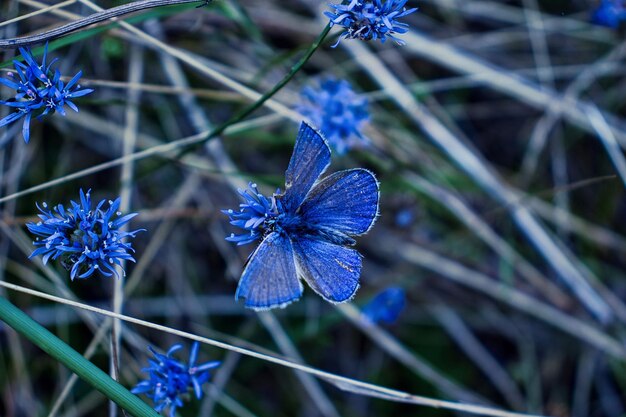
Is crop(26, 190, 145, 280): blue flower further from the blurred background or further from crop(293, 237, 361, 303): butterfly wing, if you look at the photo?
the blurred background

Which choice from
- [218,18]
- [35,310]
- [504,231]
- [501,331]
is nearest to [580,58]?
[504,231]

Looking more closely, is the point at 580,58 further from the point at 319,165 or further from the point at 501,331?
the point at 319,165

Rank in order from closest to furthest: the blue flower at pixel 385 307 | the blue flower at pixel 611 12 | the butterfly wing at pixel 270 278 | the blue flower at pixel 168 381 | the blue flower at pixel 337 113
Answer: the butterfly wing at pixel 270 278 < the blue flower at pixel 168 381 < the blue flower at pixel 337 113 < the blue flower at pixel 385 307 < the blue flower at pixel 611 12

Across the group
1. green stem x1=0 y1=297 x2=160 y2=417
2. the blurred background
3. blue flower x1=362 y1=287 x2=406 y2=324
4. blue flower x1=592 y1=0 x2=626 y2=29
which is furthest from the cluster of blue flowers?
blue flower x1=592 y1=0 x2=626 y2=29

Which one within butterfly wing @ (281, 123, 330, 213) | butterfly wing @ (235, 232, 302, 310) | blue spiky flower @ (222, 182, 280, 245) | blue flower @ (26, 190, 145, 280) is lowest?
butterfly wing @ (235, 232, 302, 310)

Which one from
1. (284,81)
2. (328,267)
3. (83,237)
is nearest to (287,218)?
(328,267)

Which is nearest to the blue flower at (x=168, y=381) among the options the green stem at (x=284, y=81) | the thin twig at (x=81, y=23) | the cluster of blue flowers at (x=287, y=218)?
the cluster of blue flowers at (x=287, y=218)

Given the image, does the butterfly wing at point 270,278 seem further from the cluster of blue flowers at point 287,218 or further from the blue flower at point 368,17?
the blue flower at point 368,17
